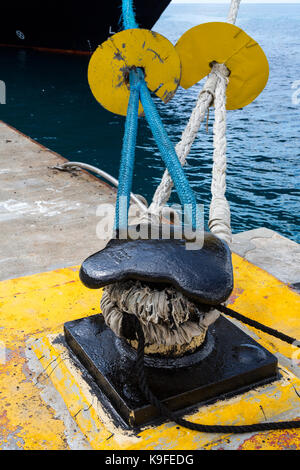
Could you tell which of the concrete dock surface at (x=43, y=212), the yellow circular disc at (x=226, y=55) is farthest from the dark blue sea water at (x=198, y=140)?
the yellow circular disc at (x=226, y=55)

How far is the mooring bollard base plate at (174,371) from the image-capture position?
141 centimetres

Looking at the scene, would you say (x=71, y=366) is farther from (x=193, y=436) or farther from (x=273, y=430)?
(x=273, y=430)

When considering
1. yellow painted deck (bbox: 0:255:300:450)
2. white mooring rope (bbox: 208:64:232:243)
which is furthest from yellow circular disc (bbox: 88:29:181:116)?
yellow painted deck (bbox: 0:255:300:450)

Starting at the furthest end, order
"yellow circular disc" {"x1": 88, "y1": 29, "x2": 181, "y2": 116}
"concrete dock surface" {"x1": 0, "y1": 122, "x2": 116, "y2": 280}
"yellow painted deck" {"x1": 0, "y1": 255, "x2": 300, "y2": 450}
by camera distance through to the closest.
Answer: "concrete dock surface" {"x1": 0, "y1": 122, "x2": 116, "y2": 280} → "yellow circular disc" {"x1": 88, "y1": 29, "x2": 181, "y2": 116} → "yellow painted deck" {"x1": 0, "y1": 255, "x2": 300, "y2": 450}

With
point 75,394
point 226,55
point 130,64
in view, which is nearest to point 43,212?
point 130,64

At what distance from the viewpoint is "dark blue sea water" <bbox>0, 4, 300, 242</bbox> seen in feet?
20.9

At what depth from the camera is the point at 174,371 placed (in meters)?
1.51

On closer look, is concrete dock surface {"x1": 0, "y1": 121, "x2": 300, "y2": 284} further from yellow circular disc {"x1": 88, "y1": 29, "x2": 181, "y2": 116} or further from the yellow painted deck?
yellow circular disc {"x1": 88, "y1": 29, "x2": 181, "y2": 116}

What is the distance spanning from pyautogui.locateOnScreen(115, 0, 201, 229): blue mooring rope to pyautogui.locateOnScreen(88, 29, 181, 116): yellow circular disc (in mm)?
61

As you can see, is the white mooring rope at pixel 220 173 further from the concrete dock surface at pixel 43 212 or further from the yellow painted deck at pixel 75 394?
the concrete dock surface at pixel 43 212

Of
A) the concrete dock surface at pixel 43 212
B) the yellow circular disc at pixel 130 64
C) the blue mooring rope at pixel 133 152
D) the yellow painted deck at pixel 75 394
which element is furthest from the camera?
the concrete dock surface at pixel 43 212

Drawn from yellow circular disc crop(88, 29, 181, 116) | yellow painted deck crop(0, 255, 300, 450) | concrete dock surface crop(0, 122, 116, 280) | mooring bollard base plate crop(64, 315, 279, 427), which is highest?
yellow circular disc crop(88, 29, 181, 116)

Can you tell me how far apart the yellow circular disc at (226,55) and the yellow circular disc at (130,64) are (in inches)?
3.5

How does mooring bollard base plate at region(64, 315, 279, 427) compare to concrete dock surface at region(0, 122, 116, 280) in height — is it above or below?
above
